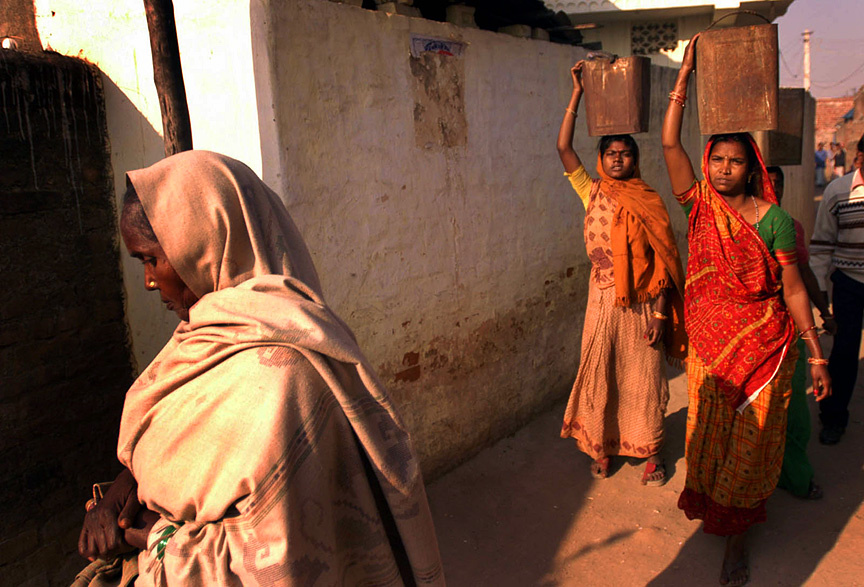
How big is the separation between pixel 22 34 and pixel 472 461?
370cm

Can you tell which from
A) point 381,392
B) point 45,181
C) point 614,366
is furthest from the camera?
point 614,366

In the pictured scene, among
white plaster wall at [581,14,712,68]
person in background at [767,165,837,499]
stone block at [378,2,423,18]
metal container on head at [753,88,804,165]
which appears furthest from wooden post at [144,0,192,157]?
white plaster wall at [581,14,712,68]

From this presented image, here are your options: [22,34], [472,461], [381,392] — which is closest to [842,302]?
[472,461]

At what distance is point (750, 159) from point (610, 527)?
6.82ft

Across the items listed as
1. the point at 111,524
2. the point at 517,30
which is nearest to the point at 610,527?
the point at 111,524

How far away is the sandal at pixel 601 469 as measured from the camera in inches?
161

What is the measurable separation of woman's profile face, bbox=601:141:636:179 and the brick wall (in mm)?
2778

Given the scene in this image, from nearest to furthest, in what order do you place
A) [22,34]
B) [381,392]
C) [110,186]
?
[381,392] → [110,186] → [22,34]

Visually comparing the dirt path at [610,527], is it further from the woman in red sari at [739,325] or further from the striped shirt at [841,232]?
the striped shirt at [841,232]

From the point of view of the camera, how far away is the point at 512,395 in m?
4.59

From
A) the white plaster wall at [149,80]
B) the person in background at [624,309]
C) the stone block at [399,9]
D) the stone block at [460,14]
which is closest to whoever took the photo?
the white plaster wall at [149,80]

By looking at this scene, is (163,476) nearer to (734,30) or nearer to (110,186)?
(110,186)

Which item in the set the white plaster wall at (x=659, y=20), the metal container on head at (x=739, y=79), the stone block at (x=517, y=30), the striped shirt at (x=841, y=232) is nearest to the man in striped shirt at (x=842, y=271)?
the striped shirt at (x=841, y=232)

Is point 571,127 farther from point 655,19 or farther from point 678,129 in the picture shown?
point 655,19
